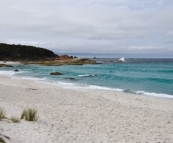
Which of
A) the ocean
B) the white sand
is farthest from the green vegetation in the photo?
the white sand

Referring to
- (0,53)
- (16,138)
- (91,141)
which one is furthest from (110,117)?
(0,53)

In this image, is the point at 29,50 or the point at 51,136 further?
the point at 29,50

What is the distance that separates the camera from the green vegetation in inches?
3438

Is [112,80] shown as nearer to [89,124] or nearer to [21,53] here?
[89,124]

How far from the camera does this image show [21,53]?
301 ft

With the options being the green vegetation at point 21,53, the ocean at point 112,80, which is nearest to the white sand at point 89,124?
the ocean at point 112,80

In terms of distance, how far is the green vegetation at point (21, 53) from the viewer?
87312mm

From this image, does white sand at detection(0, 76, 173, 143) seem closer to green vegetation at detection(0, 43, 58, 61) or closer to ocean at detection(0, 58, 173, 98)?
ocean at detection(0, 58, 173, 98)

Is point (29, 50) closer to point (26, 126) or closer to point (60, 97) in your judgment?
point (60, 97)

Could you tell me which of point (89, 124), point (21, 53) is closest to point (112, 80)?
point (89, 124)

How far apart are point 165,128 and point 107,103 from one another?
4.99 meters

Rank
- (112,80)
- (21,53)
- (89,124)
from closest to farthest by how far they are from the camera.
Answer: (89,124), (112,80), (21,53)

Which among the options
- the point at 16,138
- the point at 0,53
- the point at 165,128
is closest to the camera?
the point at 16,138

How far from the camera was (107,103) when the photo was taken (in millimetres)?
13094
